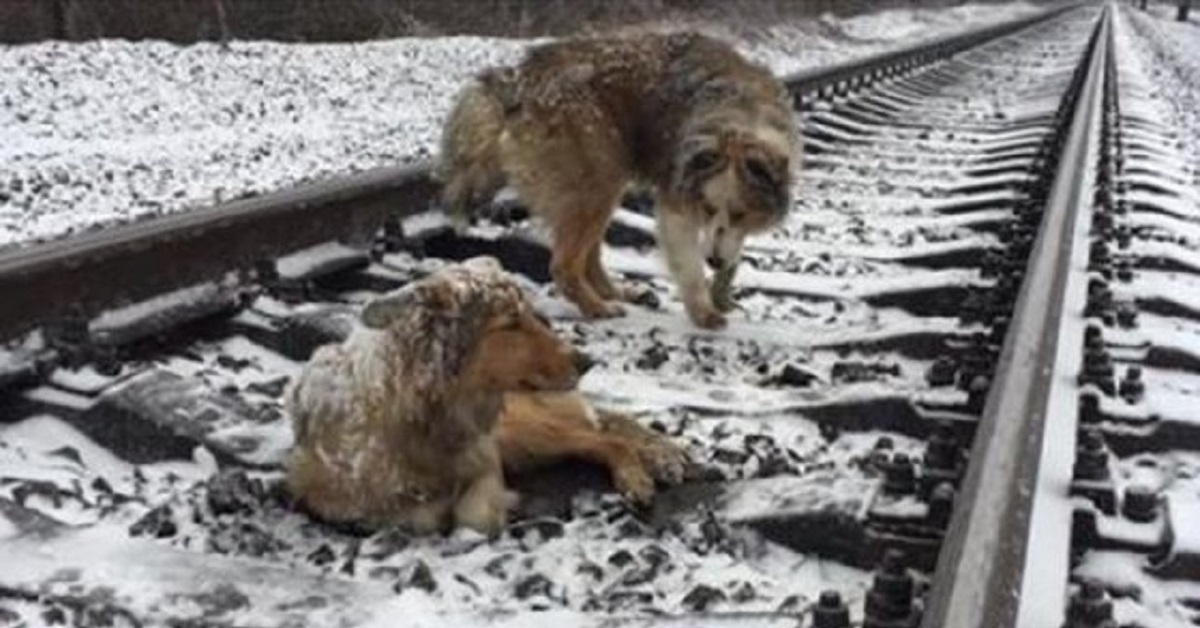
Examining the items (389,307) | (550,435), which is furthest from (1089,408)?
(389,307)

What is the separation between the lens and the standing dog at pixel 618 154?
6.34 metres

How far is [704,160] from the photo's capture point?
6.45 metres

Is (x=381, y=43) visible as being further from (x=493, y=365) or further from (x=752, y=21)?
(x=493, y=365)

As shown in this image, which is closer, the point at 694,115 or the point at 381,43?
the point at 694,115

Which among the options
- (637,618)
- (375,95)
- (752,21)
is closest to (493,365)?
(637,618)

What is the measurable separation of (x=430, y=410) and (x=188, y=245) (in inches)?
74.5

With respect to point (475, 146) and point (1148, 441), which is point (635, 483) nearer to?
point (1148, 441)

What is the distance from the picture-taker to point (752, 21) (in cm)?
3133

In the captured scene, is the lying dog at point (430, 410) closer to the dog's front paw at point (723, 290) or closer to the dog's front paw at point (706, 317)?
the dog's front paw at point (706, 317)

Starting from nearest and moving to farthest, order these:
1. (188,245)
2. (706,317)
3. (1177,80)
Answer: (188,245)
(706,317)
(1177,80)

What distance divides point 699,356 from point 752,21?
87.2ft

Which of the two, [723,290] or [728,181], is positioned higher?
[728,181]

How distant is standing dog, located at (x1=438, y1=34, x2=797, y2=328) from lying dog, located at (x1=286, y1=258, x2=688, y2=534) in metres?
2.05

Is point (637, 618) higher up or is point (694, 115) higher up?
point (694, 115)
